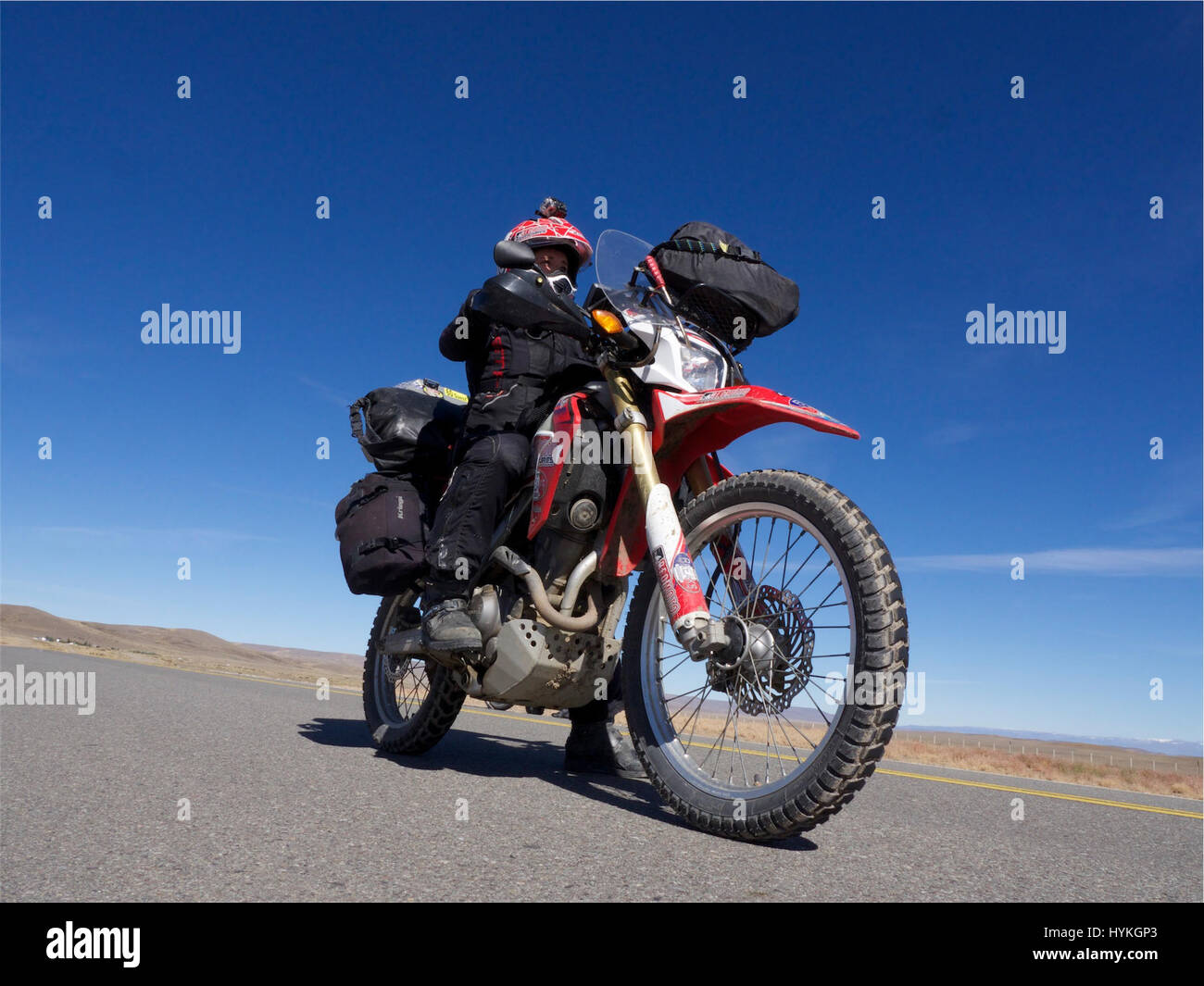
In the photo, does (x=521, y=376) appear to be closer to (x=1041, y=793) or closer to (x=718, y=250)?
(x=718, y=250)

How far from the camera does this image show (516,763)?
443 centimetres

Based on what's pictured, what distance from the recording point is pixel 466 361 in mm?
4188

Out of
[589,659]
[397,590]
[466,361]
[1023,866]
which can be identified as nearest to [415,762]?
[397,590]

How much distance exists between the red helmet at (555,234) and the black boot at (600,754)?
7.77 ft

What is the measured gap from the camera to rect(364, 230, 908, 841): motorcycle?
2.50 m

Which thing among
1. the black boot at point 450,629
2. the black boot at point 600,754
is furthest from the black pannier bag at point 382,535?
the black boot at point 600,754

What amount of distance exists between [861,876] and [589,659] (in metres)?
1.47

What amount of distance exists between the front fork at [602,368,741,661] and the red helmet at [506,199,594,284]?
1091mm

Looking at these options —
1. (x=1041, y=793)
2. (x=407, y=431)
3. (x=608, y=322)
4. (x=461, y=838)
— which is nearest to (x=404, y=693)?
(x=407, y=431)

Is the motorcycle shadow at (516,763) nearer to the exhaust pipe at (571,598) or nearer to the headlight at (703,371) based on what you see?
the exhaust pipe at (571,598)

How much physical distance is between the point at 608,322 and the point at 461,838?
193cm

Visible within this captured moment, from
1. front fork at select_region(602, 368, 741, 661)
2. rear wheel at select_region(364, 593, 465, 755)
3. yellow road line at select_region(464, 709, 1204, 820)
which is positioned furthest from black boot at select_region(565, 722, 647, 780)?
front fork at select_region(602, 368, 741, 661)
